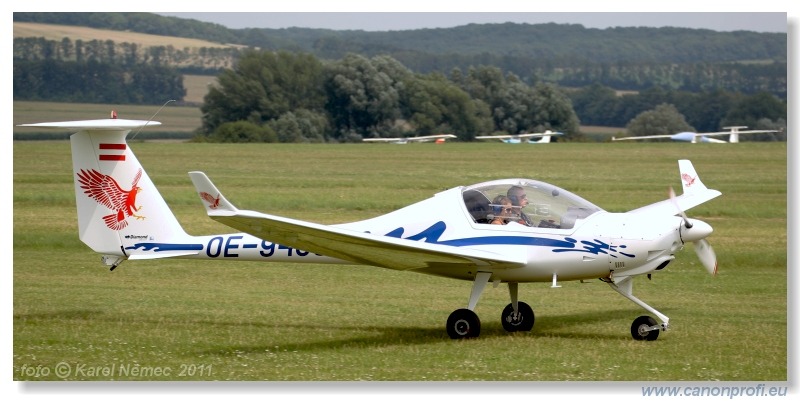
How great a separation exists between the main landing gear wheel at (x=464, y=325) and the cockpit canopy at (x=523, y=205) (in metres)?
1.05

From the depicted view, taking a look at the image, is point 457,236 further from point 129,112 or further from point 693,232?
point 129,112

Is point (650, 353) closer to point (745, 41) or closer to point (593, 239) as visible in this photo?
point (593, 239)

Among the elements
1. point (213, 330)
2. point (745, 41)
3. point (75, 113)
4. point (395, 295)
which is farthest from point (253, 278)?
point (745, 41)

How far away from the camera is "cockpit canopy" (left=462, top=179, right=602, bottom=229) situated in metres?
12.3

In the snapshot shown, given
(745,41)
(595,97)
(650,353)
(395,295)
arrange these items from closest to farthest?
(650,353), (395,295), (745,41), (595,97)

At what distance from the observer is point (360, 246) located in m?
11.7

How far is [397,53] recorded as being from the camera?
95312mm

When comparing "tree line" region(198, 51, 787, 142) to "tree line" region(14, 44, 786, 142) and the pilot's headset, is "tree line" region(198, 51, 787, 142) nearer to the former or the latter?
"tree line" region(14, 44, 786, 142)

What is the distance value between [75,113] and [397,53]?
151ft

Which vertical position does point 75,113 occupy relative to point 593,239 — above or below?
below

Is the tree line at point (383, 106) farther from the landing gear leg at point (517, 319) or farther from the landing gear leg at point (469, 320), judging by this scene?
the landing gear leg at point (469, 320)

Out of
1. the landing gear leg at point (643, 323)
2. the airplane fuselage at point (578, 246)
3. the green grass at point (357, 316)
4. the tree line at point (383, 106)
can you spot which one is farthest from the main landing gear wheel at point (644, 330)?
the tree line at point (383, 106)

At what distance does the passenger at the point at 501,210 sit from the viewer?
40.8ft

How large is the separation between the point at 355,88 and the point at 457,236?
2315 inches
